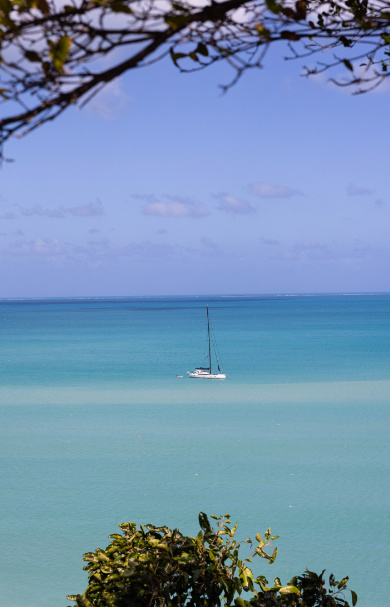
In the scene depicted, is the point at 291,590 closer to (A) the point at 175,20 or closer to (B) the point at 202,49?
(B) the point at 202,49

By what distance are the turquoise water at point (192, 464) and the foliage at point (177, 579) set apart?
7660 mm

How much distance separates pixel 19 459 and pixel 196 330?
57.9 meters

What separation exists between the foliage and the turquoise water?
766 cm

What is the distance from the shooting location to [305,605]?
16.1ft

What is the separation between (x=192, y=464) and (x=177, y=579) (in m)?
15.4

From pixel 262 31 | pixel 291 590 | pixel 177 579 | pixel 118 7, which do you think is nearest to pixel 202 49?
pixel 262 31

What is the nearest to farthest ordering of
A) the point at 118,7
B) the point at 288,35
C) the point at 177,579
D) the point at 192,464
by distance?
the point at 118,7, the point at 288,35, the point at 177,579, the point at 192,464

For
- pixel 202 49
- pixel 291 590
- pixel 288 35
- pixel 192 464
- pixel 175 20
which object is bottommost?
pixel 291 590

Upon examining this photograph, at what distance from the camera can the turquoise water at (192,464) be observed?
14.1 m

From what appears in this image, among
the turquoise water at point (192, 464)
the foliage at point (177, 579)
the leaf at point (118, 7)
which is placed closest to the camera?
the leaf at point (118, 7)

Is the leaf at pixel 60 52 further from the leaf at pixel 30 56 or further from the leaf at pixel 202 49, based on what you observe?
the leaf at pixel 202 49

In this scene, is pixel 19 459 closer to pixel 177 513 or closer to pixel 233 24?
pixel 177 513

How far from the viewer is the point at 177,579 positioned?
4.75 m

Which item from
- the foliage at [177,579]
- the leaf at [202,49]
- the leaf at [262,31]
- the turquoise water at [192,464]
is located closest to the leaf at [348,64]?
the leaf at [262,31]
